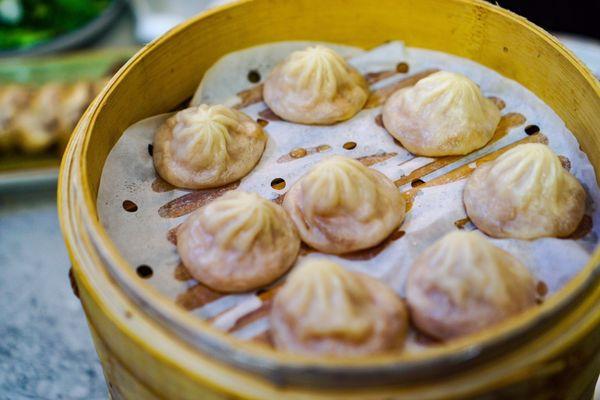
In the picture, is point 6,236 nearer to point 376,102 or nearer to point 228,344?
point 376,102

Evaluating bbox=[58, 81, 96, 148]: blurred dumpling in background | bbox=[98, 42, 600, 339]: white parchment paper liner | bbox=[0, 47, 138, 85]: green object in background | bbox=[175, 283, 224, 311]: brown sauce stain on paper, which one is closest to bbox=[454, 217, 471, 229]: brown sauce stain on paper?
bbox=[98, 42, 600, 339]: white parchment paper liner

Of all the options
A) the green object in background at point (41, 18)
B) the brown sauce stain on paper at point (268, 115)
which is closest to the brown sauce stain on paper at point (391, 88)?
the brown sauce stain on paper at point (268, 115)

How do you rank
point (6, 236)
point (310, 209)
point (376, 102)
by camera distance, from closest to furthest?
point (310, 209), point (376, 102), point (6, 236)

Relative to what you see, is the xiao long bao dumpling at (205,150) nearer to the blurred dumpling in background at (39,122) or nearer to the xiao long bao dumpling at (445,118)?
the xiao long bao dumpling at (445,118)

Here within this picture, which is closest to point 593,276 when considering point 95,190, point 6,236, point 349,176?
point 349,176

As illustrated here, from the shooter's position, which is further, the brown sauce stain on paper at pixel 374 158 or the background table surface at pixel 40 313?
the background table surface at pixel 40 313

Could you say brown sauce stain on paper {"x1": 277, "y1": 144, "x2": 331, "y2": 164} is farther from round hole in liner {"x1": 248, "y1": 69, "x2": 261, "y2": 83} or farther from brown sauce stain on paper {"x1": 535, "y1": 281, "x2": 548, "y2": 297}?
brown sauce stain on paper {"x1": 535, "y1": 281, "x2": 548, "y2": 297}
